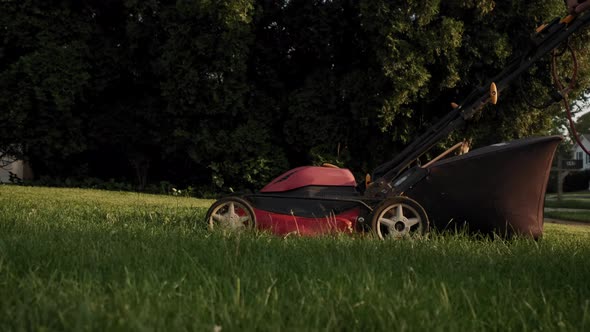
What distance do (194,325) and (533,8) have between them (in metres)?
10.7

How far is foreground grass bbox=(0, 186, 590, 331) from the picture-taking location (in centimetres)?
166

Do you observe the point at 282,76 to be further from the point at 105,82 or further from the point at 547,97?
the point at 547,97

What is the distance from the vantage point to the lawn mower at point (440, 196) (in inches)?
154

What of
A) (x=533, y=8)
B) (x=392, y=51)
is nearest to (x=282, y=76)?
(x=392, y=51)

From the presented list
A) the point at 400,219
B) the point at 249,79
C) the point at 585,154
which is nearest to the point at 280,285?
the point at 400,219

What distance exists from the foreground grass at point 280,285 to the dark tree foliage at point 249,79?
24.1 feet

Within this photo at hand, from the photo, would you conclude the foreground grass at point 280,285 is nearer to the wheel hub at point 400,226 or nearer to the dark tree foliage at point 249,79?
the wheel hub at point 400,226

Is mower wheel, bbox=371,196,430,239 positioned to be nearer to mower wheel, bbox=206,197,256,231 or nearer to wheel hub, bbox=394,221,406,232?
wheel hub, bbox=394,221,406,232

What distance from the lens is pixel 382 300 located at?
1.88 meters

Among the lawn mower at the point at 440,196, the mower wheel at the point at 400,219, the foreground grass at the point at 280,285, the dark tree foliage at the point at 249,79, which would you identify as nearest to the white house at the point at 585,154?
the dark tree foliage at the point at 249,79

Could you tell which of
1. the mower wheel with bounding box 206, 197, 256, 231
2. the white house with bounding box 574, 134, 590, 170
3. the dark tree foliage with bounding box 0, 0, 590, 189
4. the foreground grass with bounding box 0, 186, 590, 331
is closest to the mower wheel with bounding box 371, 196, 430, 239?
the foreground grass with bounding box 0, 186, 590, 331

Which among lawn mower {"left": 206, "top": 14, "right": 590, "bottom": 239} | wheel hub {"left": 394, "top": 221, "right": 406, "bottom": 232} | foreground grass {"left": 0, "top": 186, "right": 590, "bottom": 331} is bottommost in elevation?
foreground grass {"left": 0, "top": 186, "right": 590, "bottom": 331}

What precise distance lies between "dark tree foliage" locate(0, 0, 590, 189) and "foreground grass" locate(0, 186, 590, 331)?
24.1ft

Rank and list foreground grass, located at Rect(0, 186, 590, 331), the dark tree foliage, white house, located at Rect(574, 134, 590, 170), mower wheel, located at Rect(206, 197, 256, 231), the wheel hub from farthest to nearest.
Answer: white house, located at Rect(574, 134, 590, 170)
the dark tree foliage
mower wheel, located at Rect(206, 197, 256, 231)
the wheel hub
foreground grass, located at Rect(0, 186, 590, 331)
